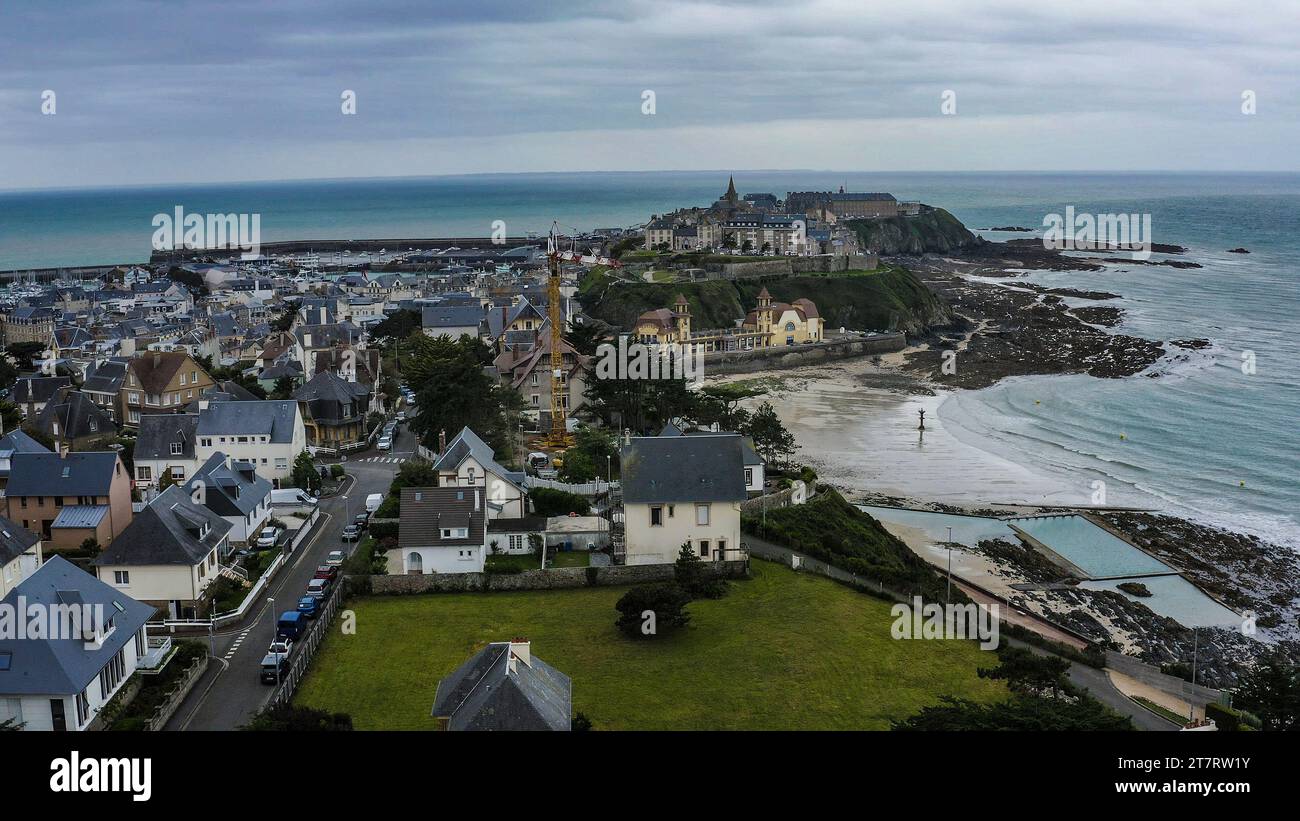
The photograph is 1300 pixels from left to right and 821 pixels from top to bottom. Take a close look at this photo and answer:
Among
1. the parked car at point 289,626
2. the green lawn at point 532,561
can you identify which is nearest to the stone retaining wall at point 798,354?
the green lawn at point 532,561

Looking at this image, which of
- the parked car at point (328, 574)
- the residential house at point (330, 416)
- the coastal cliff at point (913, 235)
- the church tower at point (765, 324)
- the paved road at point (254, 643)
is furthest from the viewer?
the coastal cliff at point (913, 235)

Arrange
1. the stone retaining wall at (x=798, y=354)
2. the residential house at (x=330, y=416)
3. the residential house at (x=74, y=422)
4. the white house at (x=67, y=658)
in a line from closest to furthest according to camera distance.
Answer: the white house at (x=67, y=658), the residential house at (x=74, y=422), the residential house at (x=330, y=416), the stone retaining wall at (x=798, y=354)

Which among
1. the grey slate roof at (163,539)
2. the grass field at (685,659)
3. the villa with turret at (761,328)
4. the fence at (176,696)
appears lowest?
the grass field at (685,659)

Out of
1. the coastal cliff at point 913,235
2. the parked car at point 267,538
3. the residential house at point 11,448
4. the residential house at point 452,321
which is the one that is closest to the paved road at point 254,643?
the parked car at point 267,538

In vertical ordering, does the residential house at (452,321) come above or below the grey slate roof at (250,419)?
above

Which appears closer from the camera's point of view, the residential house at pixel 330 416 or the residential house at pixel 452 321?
the residential house at pixel 330 416

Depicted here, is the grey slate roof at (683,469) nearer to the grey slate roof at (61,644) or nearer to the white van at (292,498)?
the white van at (292,498)

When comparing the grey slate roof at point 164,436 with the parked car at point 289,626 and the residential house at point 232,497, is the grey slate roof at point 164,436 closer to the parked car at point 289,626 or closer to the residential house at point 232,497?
the residential house at point 232,497

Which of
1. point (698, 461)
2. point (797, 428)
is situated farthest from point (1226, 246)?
point (698, 461)
